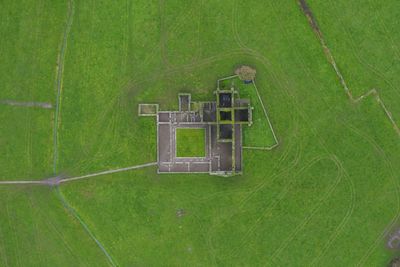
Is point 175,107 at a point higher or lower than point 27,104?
lower

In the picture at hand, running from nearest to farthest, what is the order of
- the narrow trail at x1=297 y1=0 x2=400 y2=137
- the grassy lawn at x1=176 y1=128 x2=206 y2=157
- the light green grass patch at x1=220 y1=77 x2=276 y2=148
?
the grassy lawn at x1=176 y1=128 x2=206 y2=157, the light green grass patch at x1=220 y1=77 x2=276 y2=148, the narrow trail at x1=297 y1=0 x2=400 y2=137

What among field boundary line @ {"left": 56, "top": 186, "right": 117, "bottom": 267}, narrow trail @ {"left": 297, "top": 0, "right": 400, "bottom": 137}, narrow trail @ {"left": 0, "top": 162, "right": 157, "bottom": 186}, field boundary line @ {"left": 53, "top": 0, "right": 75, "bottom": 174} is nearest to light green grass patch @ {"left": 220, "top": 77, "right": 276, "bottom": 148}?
narrow trail @ {"left": 297, "top": 0, "right": 400, "bottom": 137}

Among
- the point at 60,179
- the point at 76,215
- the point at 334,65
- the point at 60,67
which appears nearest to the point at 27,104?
the point at 60,67

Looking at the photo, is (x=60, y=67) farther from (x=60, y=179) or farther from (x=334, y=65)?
(x=334, y=65)

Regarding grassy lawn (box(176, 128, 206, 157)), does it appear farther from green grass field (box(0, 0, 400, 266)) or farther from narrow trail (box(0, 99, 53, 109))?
narrow trail (box(0, 99, 53, 109))

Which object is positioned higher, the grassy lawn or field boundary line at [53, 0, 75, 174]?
field boundary line at [53, 0, 75, 174]

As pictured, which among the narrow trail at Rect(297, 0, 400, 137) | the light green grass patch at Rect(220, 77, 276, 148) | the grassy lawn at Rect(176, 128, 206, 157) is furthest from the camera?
the narrow trail at Rect(297, 0, 400, 137)

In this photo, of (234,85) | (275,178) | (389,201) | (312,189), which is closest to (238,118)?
(234,85)
